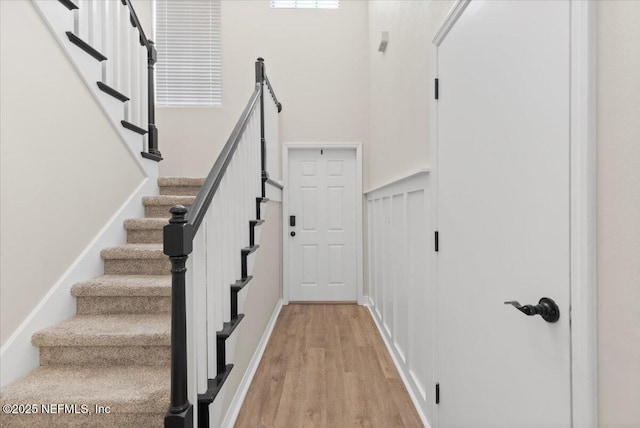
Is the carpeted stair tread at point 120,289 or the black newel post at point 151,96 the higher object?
the black newel post at point 151,96

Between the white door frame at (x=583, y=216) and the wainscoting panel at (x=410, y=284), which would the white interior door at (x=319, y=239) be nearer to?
the wainscoting panel at (x=410, y=284)

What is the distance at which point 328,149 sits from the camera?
4.19 metres

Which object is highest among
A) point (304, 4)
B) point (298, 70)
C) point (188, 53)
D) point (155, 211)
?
point (304, 4)

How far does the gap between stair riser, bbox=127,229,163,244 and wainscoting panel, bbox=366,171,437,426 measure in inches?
75.2

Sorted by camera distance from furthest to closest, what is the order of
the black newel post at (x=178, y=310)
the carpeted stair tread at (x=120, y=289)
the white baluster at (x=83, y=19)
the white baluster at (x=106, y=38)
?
1. the white baluster at (x=106, y=38)
2. the white baluster at (x=83, y=19)
3. the carpeted stair tread at (x=120, y=289)
4. the black newel post at (x=178, y=310)

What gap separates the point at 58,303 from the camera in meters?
1.80

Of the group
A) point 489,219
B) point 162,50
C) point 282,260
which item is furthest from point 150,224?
point 162,50

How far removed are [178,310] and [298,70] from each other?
12.3 ft

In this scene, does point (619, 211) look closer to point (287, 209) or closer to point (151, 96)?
point (151, 96)

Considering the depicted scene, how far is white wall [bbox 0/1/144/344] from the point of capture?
155 cm

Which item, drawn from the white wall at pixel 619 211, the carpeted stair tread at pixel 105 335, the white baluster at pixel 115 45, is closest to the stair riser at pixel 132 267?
the carpeted stair tread at pixel 105 335

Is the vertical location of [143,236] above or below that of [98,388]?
above

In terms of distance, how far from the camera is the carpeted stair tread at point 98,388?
4.47 ft

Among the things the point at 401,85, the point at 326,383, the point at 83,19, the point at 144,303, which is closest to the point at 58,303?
the point at 144,303
